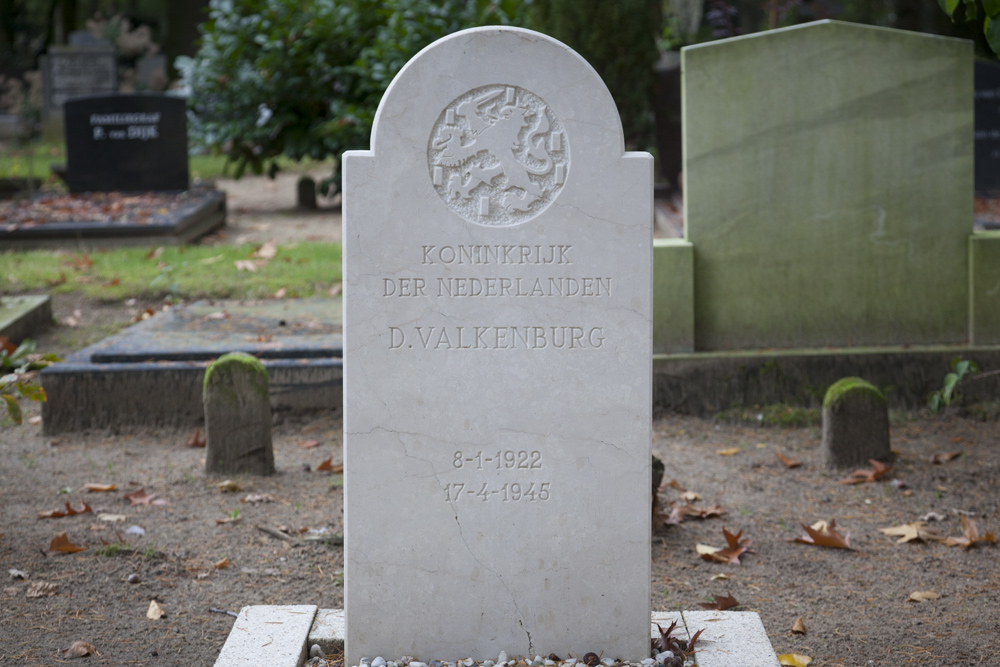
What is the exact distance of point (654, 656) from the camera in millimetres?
3053

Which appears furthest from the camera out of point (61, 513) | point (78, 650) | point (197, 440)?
point (197, 440)

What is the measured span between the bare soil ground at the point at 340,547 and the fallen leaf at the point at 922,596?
0.12ft

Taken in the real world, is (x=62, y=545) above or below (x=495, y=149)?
below

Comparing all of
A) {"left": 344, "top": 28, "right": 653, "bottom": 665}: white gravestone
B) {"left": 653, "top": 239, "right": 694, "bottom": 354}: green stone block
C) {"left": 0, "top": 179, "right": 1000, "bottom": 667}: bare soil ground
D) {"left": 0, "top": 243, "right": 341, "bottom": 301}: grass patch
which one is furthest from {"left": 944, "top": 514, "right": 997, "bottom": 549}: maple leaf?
{"left": 0, "top": 243, "right": 341, "bottom": 301}: grass patch

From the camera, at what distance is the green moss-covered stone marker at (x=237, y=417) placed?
15.6 ft

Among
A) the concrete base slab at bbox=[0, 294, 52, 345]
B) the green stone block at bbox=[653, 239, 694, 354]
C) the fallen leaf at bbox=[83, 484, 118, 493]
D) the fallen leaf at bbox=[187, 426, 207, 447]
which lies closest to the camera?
the fallen leaf at bbox=[83, 484, 118, 493]

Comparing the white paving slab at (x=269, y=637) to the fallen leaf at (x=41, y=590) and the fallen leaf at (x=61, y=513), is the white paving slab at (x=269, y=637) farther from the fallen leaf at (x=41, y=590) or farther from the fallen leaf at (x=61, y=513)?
the fallen leaf at (x=61, y=513)

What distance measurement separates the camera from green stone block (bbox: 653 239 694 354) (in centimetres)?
579

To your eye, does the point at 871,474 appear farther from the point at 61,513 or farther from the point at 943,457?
the point at 61,513

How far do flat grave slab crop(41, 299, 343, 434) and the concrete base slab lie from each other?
3.85 ft

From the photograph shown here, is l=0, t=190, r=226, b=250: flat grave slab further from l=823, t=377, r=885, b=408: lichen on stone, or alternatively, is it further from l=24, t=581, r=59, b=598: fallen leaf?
l=823, t=377, r=885, b=408: lichen on stone

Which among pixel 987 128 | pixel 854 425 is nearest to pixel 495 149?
pixel 854 425

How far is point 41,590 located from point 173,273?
520 cm

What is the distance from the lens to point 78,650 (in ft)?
10.5
